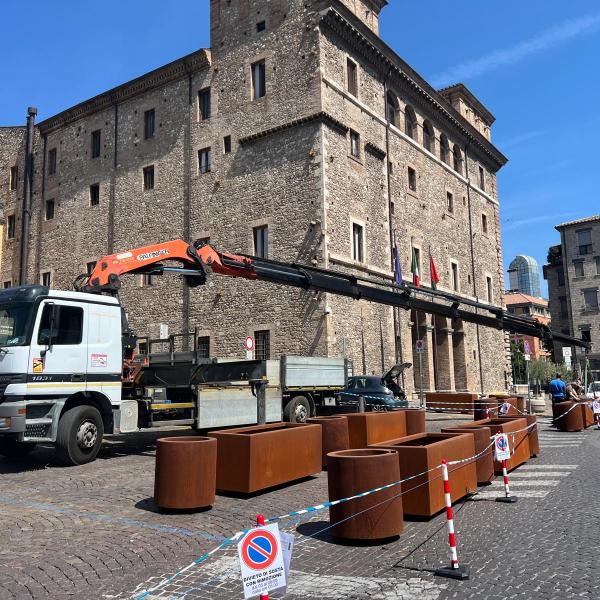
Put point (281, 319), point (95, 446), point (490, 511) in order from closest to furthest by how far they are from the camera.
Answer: point (490, 511) → point (95, 446) → point (281, 319)

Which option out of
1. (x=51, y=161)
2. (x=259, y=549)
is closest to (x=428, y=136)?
(x=51, y=161)

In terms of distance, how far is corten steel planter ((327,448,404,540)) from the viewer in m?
5.80

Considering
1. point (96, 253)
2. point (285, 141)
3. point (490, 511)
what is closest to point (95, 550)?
point (490, 511)

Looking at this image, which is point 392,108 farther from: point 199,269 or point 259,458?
point 259,458

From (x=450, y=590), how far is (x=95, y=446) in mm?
8038

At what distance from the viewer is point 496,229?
4238 centimetres

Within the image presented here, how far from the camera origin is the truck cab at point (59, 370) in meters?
9.77

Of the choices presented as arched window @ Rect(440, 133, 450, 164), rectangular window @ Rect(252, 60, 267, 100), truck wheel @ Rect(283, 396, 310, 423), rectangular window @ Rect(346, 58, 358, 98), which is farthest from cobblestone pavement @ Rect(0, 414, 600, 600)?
arched window @ Rect(440, 133, 450, 164)

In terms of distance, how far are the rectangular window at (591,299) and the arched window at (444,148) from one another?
34.5 meters

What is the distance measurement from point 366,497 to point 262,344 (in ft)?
60.6

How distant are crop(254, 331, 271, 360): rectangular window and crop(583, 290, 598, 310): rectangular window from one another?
162 ft

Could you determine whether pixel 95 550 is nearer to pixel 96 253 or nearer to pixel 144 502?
pixel 144 502

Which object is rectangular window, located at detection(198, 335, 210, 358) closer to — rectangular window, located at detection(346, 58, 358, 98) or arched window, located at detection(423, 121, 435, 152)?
rectangular window, located at detection(346, 58, 358, 98)

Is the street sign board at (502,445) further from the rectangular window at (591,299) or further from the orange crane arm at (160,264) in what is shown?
the rectangular window at (591,299)
